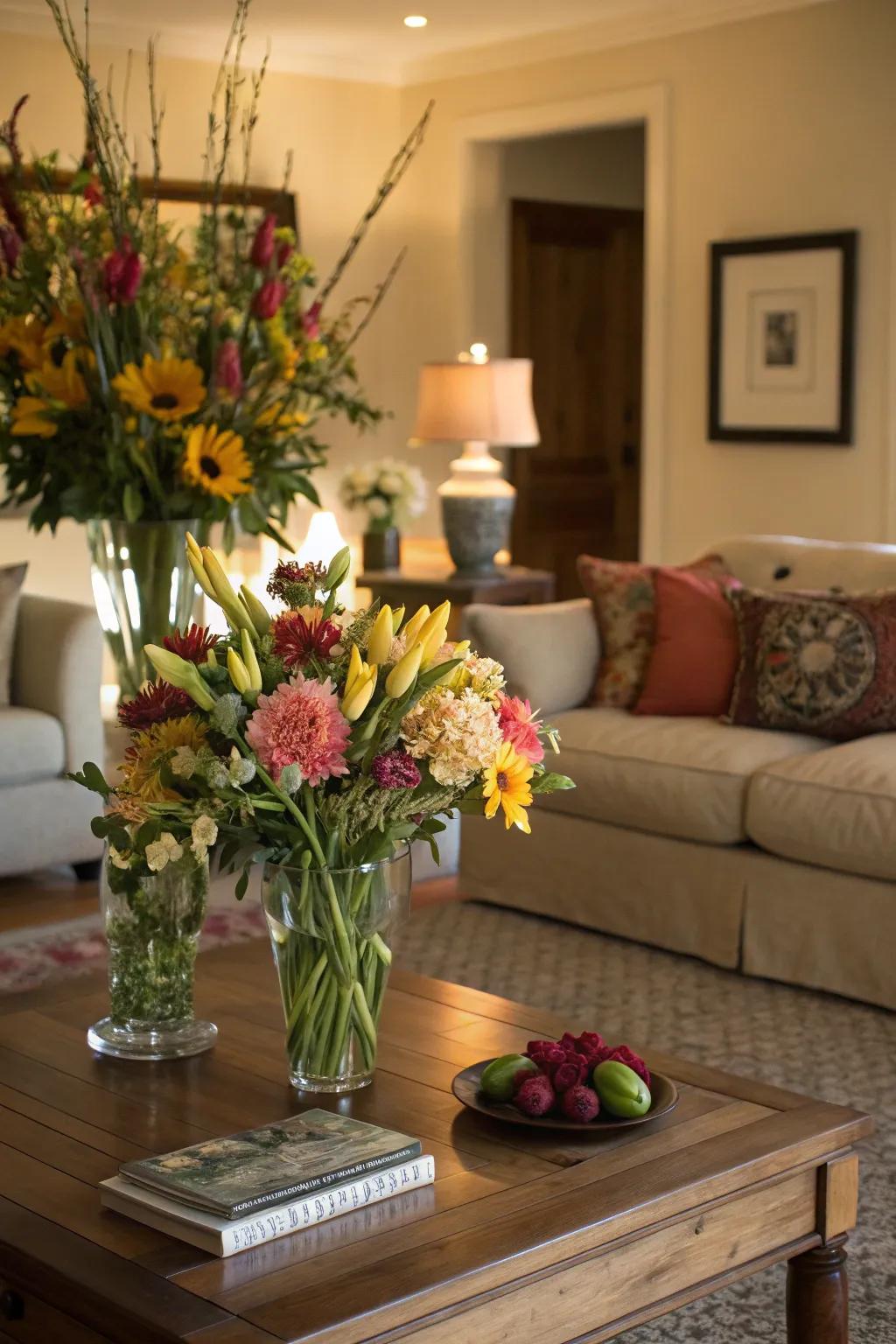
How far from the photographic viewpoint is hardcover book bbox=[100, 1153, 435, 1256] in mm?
1586

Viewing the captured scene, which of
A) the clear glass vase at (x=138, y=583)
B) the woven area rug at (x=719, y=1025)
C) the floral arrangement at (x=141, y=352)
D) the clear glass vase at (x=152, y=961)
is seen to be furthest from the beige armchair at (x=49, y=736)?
the clear glass vase at (x=152, y=961)

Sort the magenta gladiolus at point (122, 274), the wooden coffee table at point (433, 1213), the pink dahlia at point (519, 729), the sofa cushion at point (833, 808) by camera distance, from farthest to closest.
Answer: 1. the sofa cushion at point (833, 808)
2. the magenta gladiolus at point (122, 274)
3. the pink dahlia at point (519, 729)
4. the wooden coffee table at point (433, 1213)

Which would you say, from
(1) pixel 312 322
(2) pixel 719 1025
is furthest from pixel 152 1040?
(2) pixel 719 1025

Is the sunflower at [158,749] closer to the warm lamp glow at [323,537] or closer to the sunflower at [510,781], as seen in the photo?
the sunflower at [510,781]

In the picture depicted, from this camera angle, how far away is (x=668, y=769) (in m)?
3.92

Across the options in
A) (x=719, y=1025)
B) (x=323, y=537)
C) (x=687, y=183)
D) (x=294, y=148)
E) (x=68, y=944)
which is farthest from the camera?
(x=294, y=148)

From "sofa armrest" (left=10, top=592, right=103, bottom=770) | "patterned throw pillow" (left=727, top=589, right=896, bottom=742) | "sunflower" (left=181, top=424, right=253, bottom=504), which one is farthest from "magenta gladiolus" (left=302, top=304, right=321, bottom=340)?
"sofa armrest" (left=10, top=592, right=103, bottom=770)

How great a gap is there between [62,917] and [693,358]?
331cm

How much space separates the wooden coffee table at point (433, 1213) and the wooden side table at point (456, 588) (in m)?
3.72

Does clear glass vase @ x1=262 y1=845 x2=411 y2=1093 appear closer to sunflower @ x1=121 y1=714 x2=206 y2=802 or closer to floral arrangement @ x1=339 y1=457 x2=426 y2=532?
sunflower @ x1=121 y1=714 x2=206 y2=802

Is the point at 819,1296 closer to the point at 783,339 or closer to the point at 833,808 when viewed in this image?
the point at 833,808

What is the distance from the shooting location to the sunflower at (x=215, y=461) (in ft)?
9.16

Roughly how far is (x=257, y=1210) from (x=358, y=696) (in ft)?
1.70

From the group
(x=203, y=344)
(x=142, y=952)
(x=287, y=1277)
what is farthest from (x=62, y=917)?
(x=287, y=1277)
